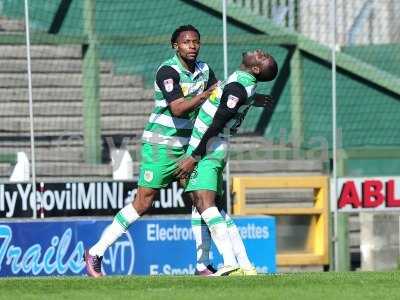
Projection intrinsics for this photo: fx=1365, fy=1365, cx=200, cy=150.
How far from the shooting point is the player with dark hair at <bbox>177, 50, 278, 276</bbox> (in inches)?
384

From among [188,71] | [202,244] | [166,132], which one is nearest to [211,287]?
[202,244]

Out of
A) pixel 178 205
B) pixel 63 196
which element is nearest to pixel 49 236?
pixel 63 196

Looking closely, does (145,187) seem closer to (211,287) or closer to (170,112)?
(170,112)

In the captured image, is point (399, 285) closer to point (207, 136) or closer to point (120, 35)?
point (207, 136)

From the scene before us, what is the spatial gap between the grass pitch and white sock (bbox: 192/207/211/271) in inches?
28.7

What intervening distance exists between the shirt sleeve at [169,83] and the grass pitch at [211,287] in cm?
133

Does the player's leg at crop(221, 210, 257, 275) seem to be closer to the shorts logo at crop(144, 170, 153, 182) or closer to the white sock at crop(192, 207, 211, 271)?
the white sock at crop(192, 207, 211, 271)

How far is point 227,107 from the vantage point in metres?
9.67

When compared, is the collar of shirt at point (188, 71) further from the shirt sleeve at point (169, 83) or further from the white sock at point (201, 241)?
the white sock at point (201, 241)

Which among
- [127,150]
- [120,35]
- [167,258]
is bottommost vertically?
[167,258]

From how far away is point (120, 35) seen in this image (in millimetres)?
16844

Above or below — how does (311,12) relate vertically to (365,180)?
above

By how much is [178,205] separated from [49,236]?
1.70 meters

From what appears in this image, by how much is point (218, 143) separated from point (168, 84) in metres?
0.57
